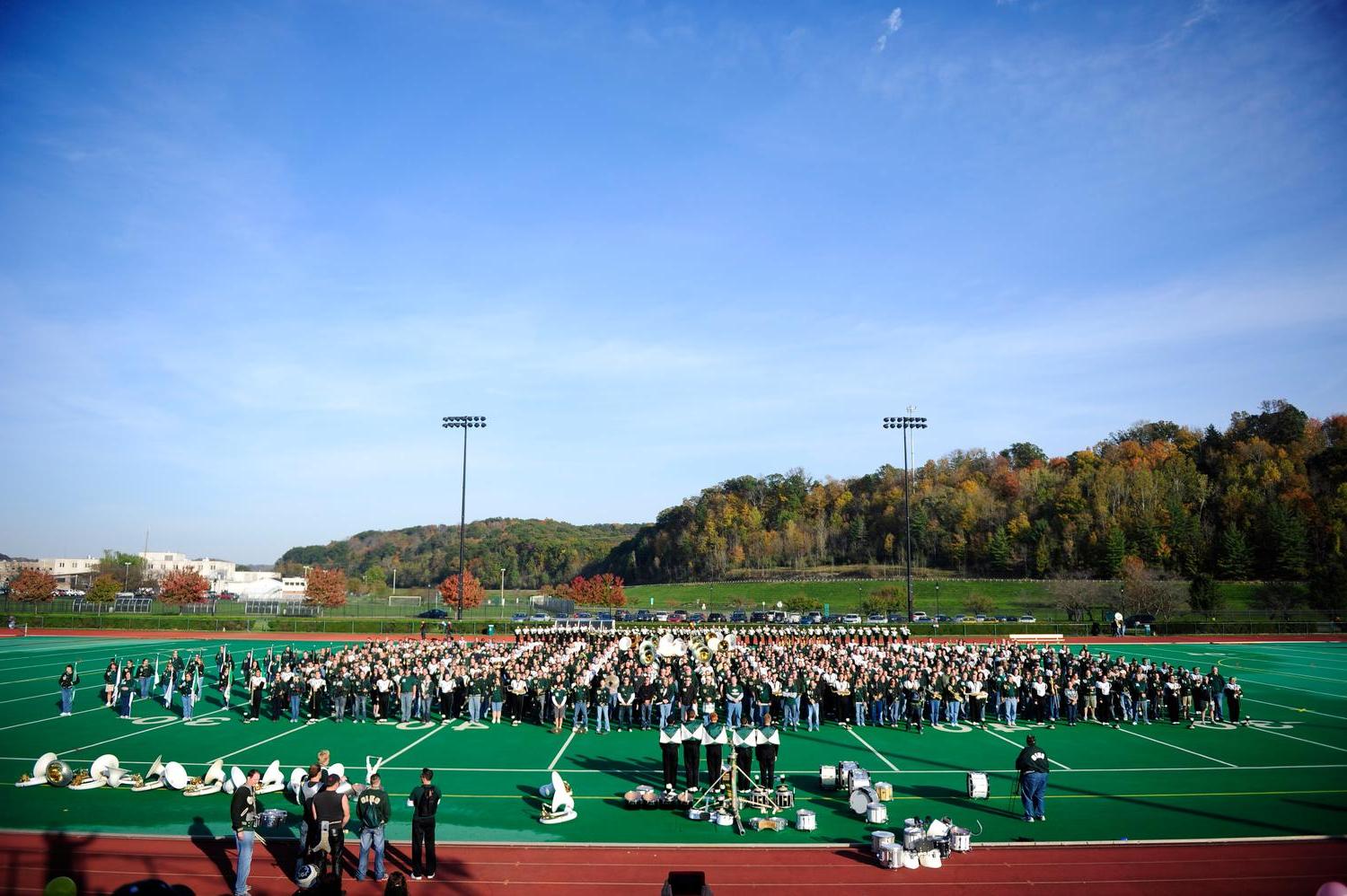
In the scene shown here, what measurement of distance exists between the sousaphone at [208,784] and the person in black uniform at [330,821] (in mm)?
6990

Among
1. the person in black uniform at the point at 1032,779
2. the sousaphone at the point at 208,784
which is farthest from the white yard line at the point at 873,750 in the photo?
the sousaphone at the point at 208,784

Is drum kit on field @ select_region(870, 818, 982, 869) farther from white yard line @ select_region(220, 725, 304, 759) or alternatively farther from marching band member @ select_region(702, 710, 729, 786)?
white yard line @ select_region(220, 725, 304, 759)

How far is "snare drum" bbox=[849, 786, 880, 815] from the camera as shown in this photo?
1404 cm

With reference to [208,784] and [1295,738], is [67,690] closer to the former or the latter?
[208,784]

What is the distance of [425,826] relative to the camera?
37.5ft

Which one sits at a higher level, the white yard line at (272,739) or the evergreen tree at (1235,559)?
the evergreen tree at (1235,559)

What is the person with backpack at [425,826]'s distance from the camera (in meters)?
11.4

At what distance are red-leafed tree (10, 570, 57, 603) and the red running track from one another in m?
69.6

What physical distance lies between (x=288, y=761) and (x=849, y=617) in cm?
5388

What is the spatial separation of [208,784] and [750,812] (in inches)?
414

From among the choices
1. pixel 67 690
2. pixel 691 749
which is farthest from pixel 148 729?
pixel 691 749

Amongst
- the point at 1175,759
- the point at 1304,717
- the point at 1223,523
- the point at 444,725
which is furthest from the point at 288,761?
the point at 1223,523

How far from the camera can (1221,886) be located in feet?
37.7

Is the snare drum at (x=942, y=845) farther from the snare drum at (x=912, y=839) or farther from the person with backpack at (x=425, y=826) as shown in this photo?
the person with backpack at (x=425, y=826)
